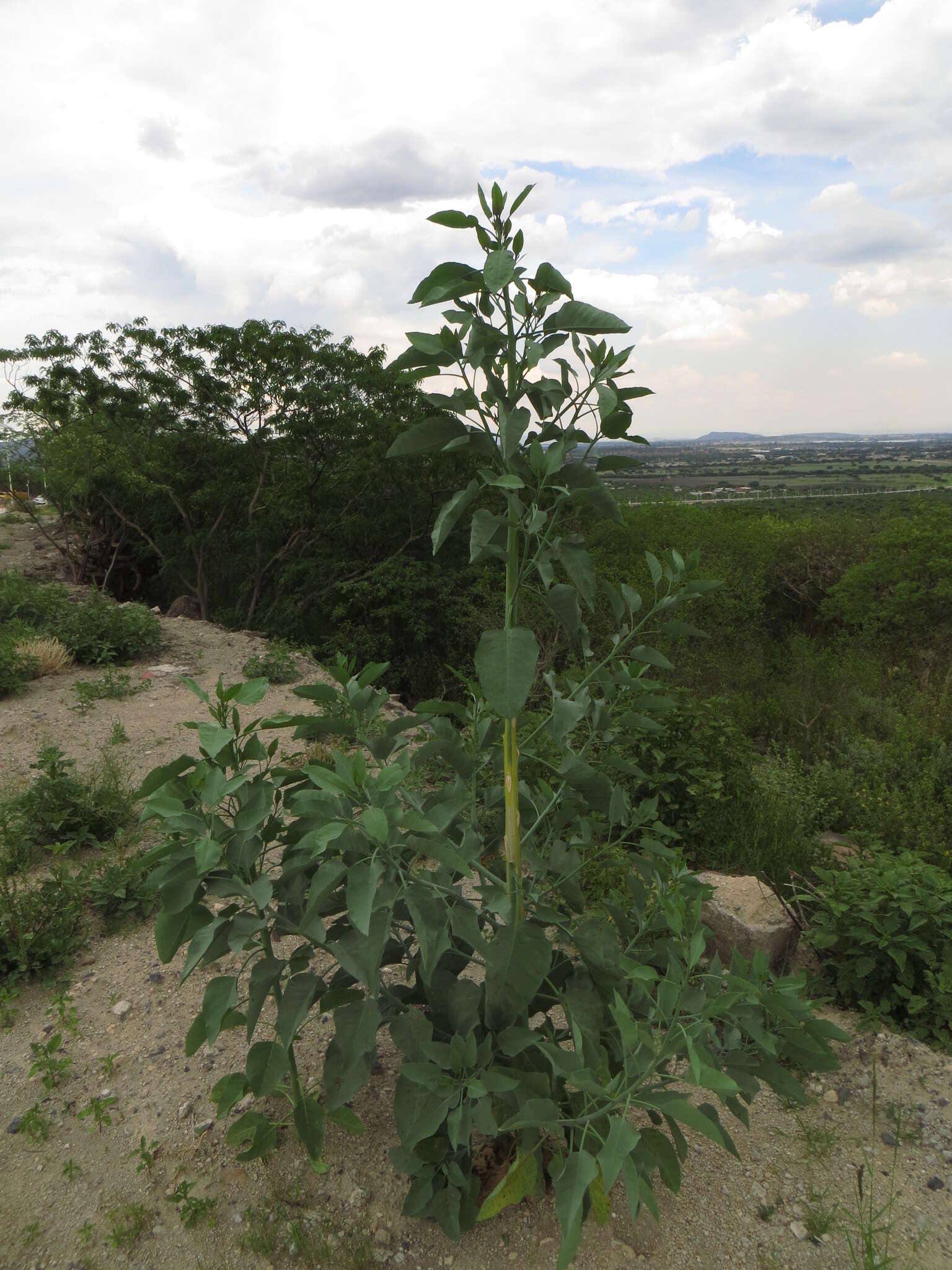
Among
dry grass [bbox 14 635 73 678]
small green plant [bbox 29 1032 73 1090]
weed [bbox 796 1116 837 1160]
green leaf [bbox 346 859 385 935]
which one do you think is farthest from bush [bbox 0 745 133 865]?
weed [bbox 796 1116 837 1160]

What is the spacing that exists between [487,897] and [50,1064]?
2.02 meters

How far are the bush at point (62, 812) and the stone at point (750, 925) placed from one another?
3.11 meters

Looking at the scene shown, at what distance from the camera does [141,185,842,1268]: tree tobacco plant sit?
1.34m

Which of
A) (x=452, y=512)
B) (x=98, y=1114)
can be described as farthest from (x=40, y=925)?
(x=452, y=512)

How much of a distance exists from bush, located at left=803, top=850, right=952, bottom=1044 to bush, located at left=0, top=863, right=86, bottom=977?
3122mm

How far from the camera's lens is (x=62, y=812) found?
13.9ft

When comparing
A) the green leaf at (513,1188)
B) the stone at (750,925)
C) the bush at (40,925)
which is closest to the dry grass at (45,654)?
the bush at (40,925)

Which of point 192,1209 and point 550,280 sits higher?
point 550,280

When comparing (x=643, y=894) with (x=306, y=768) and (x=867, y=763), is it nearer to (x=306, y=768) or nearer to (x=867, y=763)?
(x=306, y=768)

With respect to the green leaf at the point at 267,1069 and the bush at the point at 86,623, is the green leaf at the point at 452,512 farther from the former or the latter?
the bush at the point at 86,623

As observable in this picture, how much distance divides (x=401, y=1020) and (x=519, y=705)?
0.85 m

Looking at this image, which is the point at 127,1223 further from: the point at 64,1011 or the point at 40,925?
the point at 40,925

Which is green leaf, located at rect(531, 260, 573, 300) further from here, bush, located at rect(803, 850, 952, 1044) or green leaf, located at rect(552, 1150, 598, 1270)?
bush, located at rect(803, 850, 952, 1044)

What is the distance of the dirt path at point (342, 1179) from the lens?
189 centimetres
